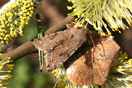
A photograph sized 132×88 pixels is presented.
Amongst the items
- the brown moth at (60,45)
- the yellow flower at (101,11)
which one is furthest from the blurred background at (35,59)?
the brown moth at (60,45)

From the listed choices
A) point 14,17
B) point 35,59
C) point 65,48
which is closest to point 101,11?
point 65,48

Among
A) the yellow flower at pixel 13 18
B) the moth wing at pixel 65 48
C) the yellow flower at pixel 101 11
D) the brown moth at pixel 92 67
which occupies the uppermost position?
the yellow flower at pixel 13 18

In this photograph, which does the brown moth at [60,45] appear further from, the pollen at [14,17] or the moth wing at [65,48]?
the pollen at [14,17]

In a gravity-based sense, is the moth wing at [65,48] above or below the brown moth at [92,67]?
above

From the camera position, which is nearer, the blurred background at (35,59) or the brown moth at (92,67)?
the brown moth at (92,67)

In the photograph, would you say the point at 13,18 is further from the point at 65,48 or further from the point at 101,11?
the point at 101,11

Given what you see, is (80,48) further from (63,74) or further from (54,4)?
(54,4)

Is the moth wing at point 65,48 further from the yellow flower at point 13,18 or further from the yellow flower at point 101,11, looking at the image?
the yellow flower at point 13,18
